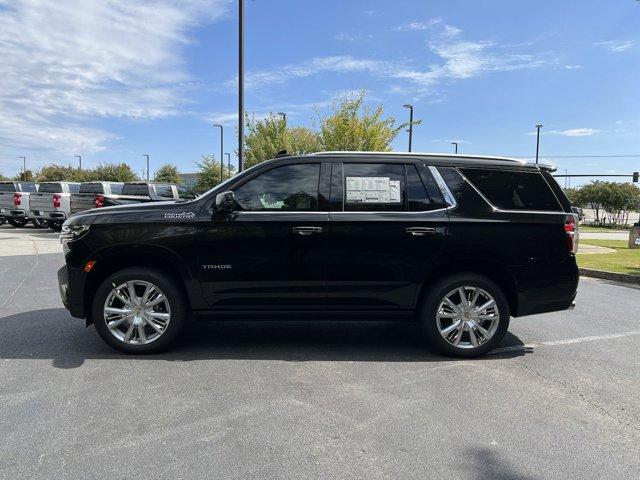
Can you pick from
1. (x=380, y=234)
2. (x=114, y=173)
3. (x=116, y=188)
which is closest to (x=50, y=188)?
(x=116, y=188)

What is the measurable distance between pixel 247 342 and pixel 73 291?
5.87 ft

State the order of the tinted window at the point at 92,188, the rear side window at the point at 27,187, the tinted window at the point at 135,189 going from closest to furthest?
the tinted window at the point at 135,189 → the tinted window at the point at 92,188 → the rear side window at the point at 27,187

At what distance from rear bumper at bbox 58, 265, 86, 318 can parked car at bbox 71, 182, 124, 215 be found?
36.7 ft

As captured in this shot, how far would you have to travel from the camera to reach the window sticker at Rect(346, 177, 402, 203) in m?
4.82

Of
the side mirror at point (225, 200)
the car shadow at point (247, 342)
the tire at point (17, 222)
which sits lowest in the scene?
the car shadow at point (247, 342)

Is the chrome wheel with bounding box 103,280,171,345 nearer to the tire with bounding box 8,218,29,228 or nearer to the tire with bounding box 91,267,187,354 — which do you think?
the tire with bounding box 91,267,187,354

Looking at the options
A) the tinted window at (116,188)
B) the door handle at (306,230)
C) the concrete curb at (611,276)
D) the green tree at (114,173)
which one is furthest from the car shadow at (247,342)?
the green tree at (114,173)

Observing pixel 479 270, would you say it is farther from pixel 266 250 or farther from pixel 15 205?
pixel 15 205

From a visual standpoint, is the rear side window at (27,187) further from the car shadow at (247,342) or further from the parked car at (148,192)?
the car shadow at (247,342)

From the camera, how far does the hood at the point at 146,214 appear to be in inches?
186

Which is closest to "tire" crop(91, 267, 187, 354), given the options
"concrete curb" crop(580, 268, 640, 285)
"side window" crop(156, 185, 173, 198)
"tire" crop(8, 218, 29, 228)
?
"concrete curb" crop(580, 268, 640, 285)

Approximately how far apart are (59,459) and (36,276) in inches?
288

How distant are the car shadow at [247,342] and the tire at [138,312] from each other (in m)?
0.14

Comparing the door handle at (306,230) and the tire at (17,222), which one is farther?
the tire at (17,222)
